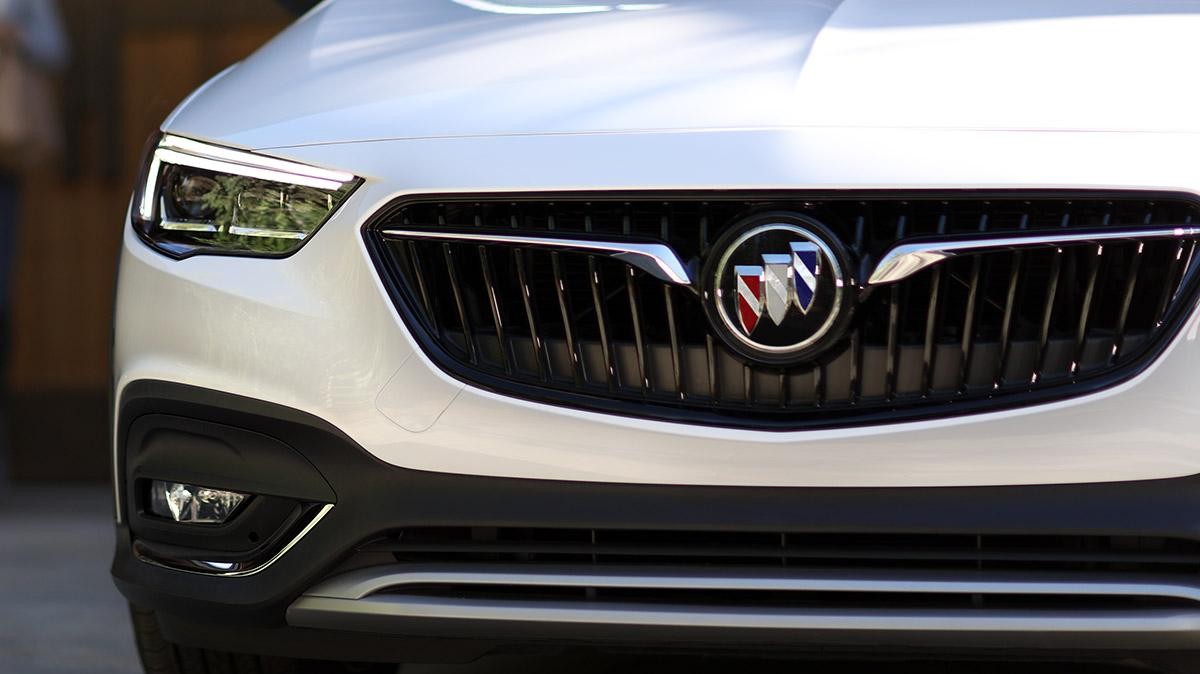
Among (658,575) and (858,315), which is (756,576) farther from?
(858,315)

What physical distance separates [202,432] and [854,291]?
2.92 ft

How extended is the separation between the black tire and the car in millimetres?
293

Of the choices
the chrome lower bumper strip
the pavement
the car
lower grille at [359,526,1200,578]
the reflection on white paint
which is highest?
the reflection on white paint

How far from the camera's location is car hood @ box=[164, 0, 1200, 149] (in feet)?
6.84

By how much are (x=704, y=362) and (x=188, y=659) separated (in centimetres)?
103

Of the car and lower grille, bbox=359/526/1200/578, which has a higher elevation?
the car

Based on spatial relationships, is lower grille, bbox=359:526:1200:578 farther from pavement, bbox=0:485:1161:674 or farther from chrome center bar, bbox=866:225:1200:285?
pavement, bbox=0:485:1161:674

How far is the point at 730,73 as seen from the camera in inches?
86.5

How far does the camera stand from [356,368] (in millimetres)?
2123

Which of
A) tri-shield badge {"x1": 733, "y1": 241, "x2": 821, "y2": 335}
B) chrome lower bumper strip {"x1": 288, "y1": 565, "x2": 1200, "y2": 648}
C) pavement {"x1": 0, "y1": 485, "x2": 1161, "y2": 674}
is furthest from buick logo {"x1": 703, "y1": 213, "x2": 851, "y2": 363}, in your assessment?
pavement {"x1": 0, "y1": 485, "x2": 1161, "y2": 674}

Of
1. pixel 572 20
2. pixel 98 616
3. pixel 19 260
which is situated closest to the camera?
pixel 572 20

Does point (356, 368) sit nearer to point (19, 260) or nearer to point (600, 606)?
point (600, 606)

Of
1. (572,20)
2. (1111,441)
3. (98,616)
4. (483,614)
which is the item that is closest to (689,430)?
(483,614)

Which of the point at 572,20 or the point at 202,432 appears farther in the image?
the point at 572,20
